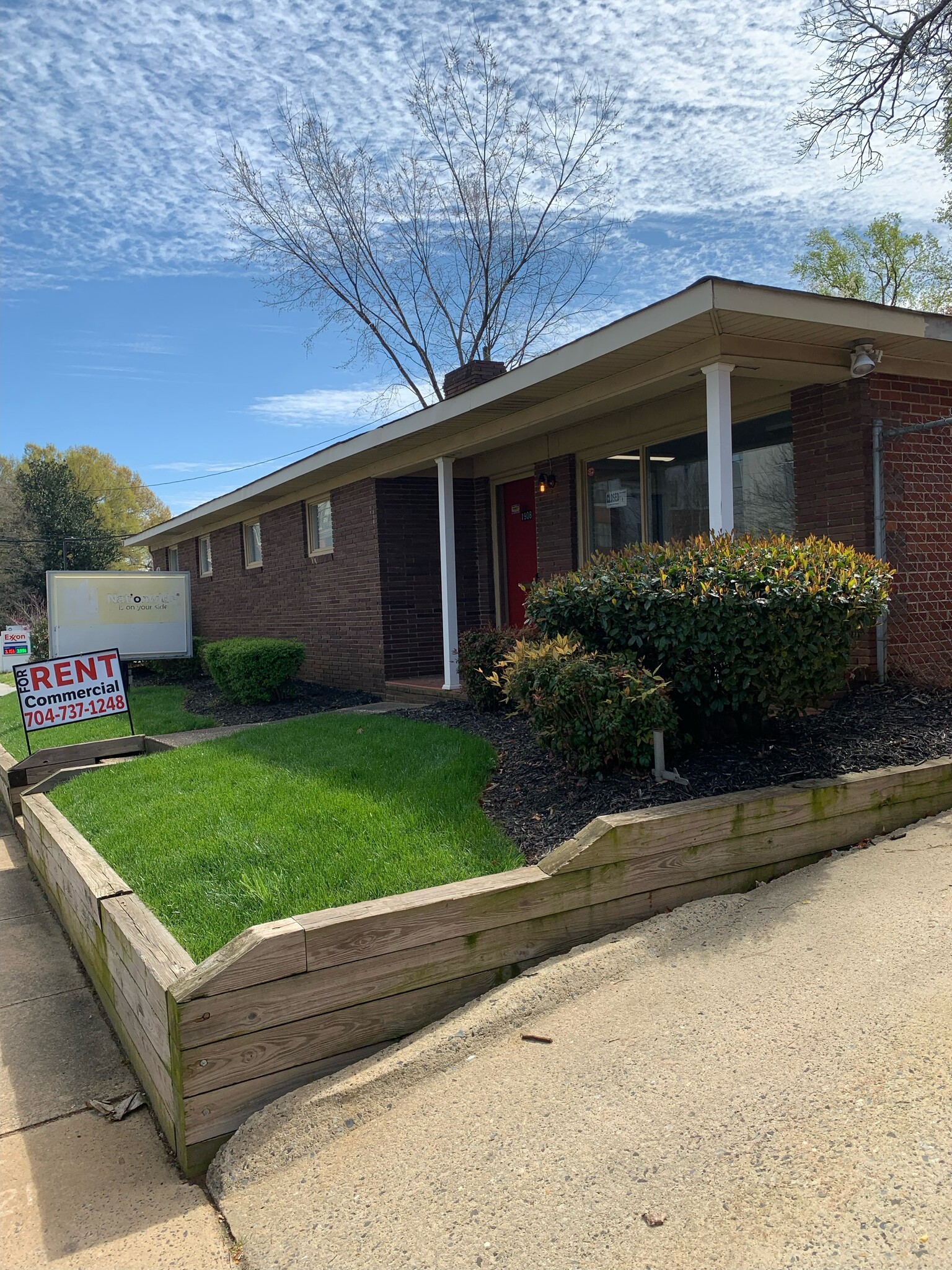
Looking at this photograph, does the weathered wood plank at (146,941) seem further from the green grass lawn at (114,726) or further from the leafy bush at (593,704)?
the green grass lawn at (114,726)

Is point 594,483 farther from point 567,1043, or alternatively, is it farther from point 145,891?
point 567,1043

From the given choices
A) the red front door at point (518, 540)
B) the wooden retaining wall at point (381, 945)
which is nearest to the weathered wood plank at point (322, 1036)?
the wooden retaining wall at point (381, 945)

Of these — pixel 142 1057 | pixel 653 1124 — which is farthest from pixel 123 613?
pixel 653 1124

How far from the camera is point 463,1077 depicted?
3.15m

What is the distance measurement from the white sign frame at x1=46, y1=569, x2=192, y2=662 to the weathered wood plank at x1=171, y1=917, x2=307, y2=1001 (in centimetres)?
1298

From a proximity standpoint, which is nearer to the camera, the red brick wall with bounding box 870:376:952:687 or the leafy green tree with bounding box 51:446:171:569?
the red brick wall with bounding box 870:376:952:687

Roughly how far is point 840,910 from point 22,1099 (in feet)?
11.2

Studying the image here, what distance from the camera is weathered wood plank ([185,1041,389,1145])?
119 inches

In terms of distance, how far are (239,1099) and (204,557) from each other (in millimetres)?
17472

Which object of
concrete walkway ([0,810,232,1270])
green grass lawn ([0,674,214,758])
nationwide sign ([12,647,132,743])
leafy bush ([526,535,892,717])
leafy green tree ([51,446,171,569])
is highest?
leafy green tree ([51,446,171,569])

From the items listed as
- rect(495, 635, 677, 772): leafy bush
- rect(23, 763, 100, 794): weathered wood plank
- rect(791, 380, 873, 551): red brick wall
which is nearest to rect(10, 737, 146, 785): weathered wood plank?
rect(23, 763, 100, 794): weathered wood plank

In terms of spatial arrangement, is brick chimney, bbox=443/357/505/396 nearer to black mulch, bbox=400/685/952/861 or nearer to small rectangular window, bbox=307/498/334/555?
small rectangular window, bbox=307/498/334/555

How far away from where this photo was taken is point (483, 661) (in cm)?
825

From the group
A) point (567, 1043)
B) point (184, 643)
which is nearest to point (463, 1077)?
point (567, 1043)
